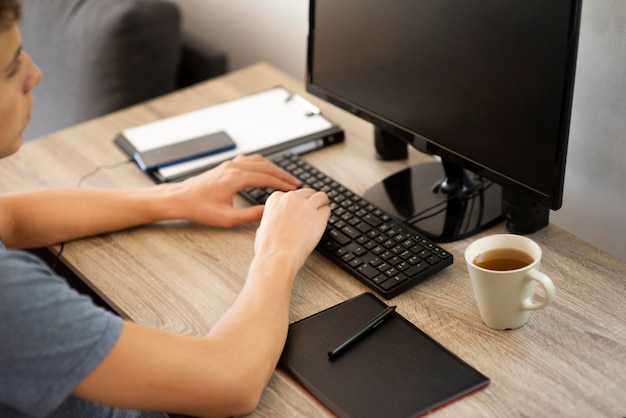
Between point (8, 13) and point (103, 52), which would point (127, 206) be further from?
point (103, 52)

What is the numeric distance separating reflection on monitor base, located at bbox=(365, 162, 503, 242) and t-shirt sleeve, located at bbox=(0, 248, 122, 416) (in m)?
0.55

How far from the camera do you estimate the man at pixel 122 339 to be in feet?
2.67

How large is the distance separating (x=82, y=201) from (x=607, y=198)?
2.62ft

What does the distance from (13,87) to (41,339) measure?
0.98 ft

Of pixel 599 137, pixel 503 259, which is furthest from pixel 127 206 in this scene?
pixel 599 137

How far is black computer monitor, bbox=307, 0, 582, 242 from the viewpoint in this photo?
991 mm

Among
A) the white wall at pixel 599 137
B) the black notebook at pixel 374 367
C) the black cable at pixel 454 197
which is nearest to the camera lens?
the black notebook at pixel 374 367

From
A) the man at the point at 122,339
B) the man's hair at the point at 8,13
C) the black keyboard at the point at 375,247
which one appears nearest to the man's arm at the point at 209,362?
the man at the point at 122,339

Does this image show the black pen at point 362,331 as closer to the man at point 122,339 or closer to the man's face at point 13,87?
the man at point 122,339

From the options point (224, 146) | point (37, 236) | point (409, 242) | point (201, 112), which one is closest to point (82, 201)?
point (37, 236)

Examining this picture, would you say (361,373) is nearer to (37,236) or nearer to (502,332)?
(502,332)

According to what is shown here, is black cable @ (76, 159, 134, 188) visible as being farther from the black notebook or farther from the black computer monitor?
the black notebook

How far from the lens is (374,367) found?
965 millimetres

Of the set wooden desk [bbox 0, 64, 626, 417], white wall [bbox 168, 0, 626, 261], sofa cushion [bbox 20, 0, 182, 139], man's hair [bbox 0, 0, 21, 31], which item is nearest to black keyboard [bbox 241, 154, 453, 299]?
wooden desk [bbox 0, 64, 626, 417]
